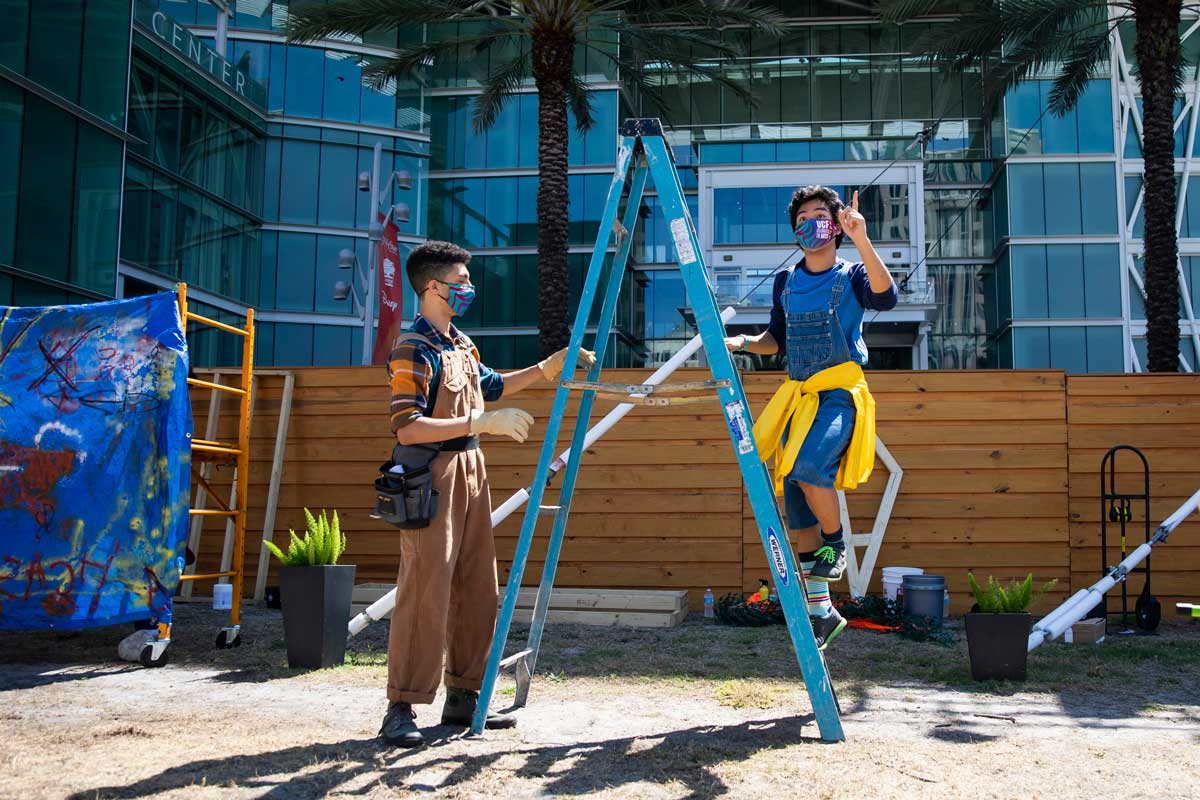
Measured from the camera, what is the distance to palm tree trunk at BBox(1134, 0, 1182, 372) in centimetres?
1157

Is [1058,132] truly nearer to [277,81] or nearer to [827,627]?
[277,81]

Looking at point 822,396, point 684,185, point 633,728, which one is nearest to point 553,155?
point 822,396

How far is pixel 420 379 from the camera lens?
3.54m

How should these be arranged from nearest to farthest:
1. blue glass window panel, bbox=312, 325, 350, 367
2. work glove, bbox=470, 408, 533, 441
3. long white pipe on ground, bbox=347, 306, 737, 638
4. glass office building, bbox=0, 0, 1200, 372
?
work glove, bbox=470, 408, 533, 441, long white pipe on ground, bbox=347, 306, 737, 638, glass office building, bbox=0, 0, 1200, 372, blue glass window panel, bbox=312, 325, 350, 367

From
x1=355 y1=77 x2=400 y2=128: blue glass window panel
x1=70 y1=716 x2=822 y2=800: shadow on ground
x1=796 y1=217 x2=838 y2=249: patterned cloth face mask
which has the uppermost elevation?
x1=355 y1=77 x2=400 y2=128: blue glass window panel

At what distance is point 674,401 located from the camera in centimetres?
363

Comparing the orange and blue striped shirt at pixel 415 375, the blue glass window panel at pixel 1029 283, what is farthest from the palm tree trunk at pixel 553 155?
the blue glass window panel at pixel 1029 283

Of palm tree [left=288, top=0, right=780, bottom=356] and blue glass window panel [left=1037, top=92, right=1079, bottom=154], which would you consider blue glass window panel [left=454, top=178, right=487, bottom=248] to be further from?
blue glass window panel [left=1037, top=92, right=1079, bottom=154]

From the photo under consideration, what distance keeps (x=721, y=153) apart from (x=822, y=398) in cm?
2460

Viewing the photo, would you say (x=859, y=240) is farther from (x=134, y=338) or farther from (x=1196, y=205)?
(x=1196, y=205)

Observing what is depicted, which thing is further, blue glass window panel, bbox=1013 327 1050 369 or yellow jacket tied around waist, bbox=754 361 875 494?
blue glass window panel, bbox=1013 327 1050 369

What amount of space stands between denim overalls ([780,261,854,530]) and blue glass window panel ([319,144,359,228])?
25.8m

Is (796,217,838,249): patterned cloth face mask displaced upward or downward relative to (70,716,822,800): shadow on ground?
upward

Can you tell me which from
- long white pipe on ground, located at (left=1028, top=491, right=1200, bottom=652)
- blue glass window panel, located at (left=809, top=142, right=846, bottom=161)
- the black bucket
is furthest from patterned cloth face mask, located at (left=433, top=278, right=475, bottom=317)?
blue glass window panel, located at (left=809, top=142, right=846, bottom=161)
